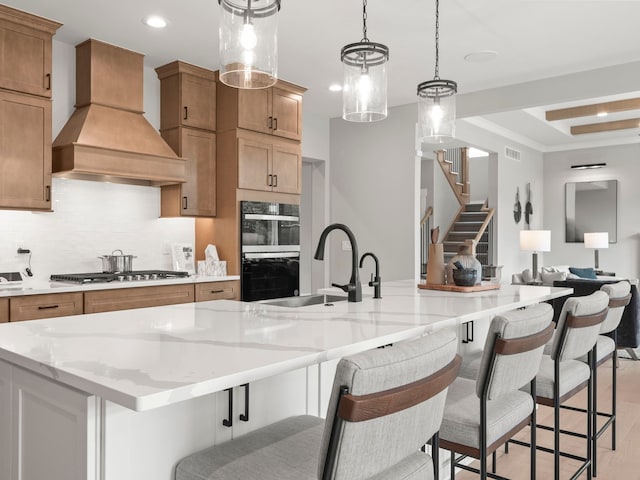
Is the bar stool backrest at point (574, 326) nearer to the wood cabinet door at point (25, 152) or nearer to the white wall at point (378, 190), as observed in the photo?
the wood cabinet door at point (25, 152)

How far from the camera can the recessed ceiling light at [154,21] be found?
3667 mm

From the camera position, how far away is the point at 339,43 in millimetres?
4164

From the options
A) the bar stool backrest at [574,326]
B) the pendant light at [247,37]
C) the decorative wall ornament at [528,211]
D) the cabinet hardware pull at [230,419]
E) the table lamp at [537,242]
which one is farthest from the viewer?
the decorative wall ornament at [528,211]

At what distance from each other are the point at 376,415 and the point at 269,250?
4.02 m

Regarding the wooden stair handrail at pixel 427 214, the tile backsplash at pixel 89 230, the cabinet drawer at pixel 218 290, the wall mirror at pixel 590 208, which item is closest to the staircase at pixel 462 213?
the wooden stair handrail at pixel 427 214

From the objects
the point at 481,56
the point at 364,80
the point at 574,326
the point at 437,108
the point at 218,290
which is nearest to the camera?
the point at 574,326

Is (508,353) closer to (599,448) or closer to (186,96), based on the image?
(599,448)

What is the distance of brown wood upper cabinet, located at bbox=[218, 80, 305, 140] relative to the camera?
15.8ft

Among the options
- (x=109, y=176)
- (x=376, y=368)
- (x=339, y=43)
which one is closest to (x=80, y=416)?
(x=376, y=368)

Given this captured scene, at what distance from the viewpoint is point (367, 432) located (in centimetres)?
114

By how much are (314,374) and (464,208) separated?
876cm

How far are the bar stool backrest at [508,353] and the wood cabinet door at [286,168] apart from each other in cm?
361

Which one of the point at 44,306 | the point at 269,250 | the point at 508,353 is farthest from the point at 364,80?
the point at 269,250

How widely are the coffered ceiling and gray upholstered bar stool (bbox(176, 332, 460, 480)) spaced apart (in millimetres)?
2842
